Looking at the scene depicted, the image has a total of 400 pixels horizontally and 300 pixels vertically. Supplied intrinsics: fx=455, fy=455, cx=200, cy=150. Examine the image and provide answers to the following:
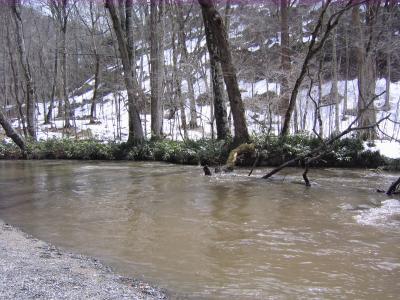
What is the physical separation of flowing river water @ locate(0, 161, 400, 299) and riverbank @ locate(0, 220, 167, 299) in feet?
0.98

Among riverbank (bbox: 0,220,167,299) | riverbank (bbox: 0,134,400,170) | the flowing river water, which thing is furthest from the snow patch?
riverbank (bbox: 0,220,167,299)

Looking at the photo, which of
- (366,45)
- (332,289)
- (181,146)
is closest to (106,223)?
(332,289)

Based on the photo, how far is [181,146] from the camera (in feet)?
58.0

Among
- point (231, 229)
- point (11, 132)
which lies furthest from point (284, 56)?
point (231, 229)

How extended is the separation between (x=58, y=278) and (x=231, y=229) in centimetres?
317

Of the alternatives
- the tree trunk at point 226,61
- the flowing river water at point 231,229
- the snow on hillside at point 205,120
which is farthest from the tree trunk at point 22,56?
the tree trunk at point 226,61

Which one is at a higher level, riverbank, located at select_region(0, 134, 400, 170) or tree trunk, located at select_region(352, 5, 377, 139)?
tree trunk, located at select_region(352, 5, 377, 139)

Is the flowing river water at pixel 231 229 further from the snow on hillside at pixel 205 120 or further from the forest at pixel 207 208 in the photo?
the snow on hillside at pixel 205 120

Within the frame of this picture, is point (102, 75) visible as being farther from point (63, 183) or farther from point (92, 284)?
point (92, 284)

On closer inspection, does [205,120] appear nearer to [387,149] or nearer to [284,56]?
[284,56]

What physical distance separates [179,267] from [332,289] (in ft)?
5.59

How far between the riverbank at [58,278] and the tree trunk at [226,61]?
394 inches

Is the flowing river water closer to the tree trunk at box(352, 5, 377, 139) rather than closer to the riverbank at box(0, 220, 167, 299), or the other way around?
the riverbank at box(0, 220, 167, 299)

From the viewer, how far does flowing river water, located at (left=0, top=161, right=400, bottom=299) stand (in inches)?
189
